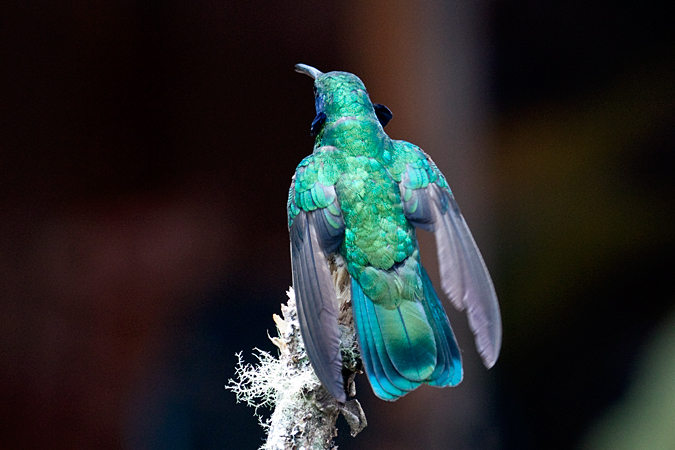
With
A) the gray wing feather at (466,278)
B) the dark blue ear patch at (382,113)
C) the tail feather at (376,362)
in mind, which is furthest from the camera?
the dark blue ear patch at (382,113)

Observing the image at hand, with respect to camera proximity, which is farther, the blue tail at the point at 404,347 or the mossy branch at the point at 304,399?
the mossy branch at the point at 304,399

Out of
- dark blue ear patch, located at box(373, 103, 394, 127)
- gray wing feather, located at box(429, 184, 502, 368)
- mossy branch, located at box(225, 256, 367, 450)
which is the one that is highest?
dark blue ear patch, located at box(373, 103, 394, 127)

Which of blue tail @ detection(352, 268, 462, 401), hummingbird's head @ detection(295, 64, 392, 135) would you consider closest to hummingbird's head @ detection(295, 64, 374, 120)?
hummingbird's head @ detection(295, 64, 392, 135)

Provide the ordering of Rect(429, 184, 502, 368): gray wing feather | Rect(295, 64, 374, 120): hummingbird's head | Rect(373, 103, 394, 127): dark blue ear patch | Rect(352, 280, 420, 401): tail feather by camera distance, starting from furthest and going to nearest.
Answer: Rect(373, 103, 394, 127): dark blue ear patch
Rect(295, 64, 374, 120): hummingbird's head
Rect(429, 184, 502, 368): gray wing feather
Rect(352, 280, 420, 401): tail feather

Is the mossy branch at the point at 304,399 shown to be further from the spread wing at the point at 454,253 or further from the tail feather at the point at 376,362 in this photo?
the spread wing at the point at 454,253

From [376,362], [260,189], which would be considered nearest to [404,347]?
[376,362]

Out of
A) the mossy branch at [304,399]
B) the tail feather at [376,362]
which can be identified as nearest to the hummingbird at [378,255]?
the tail feather at [376,362]

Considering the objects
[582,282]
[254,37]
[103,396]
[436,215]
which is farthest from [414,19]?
[103,396]

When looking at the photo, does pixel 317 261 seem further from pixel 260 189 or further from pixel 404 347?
pixel 260 189

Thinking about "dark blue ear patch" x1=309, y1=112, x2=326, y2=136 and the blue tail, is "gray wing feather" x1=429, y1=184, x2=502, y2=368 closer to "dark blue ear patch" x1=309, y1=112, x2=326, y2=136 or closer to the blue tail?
the blue tail
